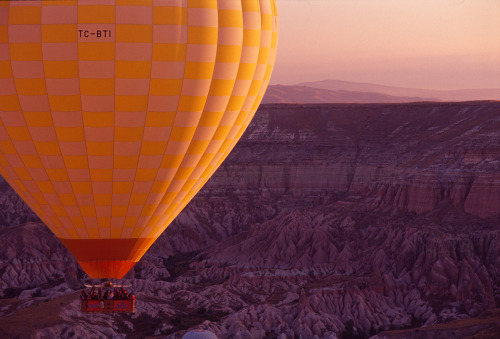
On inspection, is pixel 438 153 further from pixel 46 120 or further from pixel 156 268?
pixel 46 120

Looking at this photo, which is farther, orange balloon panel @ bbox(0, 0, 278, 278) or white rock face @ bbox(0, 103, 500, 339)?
white rock face @ bbox(0, 103, 500, 339)

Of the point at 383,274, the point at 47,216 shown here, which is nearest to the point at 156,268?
the point at 383,274

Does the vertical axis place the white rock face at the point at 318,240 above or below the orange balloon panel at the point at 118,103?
below

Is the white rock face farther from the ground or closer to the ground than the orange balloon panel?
closer to the ground

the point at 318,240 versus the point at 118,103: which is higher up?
the point at 118,103

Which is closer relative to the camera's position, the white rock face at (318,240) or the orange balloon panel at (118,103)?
the orange balloon panel at (118,103)
